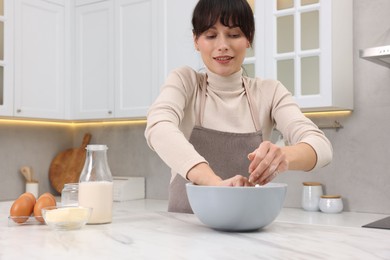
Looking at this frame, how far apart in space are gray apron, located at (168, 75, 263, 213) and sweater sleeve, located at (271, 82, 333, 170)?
3.0 inches

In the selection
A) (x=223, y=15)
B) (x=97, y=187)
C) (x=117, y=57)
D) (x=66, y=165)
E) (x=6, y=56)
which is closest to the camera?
(x=97, y=187)

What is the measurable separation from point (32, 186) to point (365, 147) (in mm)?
2009

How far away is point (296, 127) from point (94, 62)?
1992 millimetres

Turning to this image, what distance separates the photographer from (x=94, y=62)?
308 cm

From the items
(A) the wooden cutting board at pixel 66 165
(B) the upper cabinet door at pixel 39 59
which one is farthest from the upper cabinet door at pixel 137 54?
(A) the wooden cutting board at pixel 66 165

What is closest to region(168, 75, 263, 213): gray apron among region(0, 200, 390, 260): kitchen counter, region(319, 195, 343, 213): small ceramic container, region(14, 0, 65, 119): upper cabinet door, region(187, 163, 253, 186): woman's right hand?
region(0, 200, 390, 260): kitchen counter

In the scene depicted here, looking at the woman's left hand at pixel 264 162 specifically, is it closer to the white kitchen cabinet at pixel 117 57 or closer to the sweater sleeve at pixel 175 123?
the sweater sleeve at pixel 175 123

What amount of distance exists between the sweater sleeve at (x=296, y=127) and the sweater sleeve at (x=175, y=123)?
253mm

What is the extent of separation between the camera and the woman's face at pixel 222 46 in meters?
1.36

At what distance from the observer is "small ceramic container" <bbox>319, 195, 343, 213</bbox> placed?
7.81 feet

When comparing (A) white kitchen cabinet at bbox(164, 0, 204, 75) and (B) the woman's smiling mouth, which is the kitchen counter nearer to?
(B) the woman's smiling mouth

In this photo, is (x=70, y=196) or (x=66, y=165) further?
(x=66, y=165)

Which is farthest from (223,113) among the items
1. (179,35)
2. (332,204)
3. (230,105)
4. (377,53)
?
(179,35)

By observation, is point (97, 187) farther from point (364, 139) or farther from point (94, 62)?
point (94, 62)
